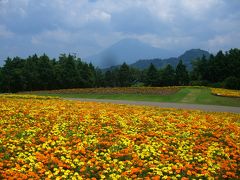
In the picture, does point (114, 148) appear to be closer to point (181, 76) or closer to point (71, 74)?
point (71, 74)

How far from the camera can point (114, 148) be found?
8922 millimetres

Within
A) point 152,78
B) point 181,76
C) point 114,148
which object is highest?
point 181,76

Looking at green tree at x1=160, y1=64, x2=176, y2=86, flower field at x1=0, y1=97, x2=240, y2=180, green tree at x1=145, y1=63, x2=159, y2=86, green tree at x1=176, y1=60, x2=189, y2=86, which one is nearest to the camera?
flower field at x1=0, y1=97, x2=240, y2=180

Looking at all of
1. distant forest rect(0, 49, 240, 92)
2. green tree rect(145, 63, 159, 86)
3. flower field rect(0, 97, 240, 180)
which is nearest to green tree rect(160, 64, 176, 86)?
distant forest rect(0, 49, 240, 92)

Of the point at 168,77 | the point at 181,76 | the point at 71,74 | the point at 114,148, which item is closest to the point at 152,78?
the point at 168,77

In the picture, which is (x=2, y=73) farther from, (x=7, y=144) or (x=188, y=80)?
(x=7, y=144)

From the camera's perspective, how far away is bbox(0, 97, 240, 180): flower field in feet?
23.7

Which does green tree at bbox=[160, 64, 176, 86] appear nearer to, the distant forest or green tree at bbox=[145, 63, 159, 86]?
the distant forest

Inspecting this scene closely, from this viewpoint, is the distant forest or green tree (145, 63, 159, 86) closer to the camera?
the distant forest

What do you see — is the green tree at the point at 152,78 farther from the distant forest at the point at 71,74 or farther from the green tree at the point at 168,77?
the green tree at the point at 168,77

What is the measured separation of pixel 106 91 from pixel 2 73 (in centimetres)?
3378

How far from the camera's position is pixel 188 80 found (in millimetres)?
72250

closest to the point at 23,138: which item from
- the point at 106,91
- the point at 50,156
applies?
the point at 50,156

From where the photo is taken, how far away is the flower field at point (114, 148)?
7223mm
